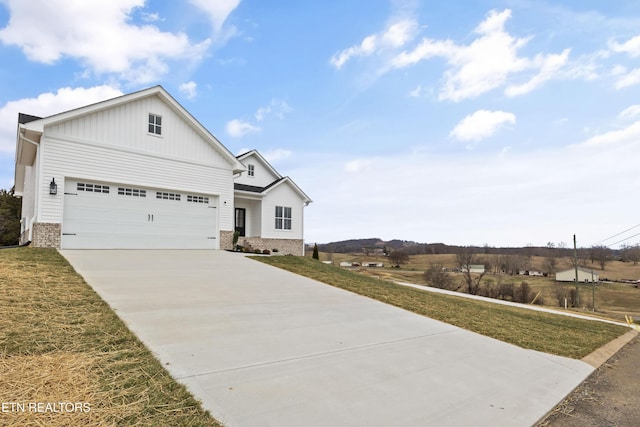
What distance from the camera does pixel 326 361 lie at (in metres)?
4.35

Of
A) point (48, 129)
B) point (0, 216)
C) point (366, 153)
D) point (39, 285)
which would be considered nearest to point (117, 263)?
point (39, 285)

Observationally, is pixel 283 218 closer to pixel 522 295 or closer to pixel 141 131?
pixel 141 131

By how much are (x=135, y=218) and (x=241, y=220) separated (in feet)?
24.2

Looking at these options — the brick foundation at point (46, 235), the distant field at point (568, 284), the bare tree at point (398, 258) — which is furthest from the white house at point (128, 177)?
the bare tree at point (398, 258)

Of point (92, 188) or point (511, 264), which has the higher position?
point (92, 188)

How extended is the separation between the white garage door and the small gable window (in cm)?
249

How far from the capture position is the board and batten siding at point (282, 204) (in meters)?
21.0

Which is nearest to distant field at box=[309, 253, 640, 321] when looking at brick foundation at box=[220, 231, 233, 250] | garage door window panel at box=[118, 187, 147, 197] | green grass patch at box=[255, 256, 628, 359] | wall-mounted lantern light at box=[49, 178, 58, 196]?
brick foundation at box=[220, 231, 233, 250]

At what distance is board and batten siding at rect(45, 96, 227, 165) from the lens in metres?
13.5

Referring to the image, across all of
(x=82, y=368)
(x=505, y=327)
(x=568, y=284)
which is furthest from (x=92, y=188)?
(x=568, y=284)

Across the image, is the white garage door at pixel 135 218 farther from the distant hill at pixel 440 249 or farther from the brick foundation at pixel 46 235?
the distant hill at pixel 440 249

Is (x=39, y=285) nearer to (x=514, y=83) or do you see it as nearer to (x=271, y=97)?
(x=271, y=97)

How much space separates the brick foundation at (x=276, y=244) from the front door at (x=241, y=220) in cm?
67

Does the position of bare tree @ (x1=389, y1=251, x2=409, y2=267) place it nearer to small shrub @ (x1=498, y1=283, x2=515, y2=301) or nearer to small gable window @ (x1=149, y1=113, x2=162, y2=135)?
small shrub @ (x1=498, y1=283, x2=515, y2=301)
